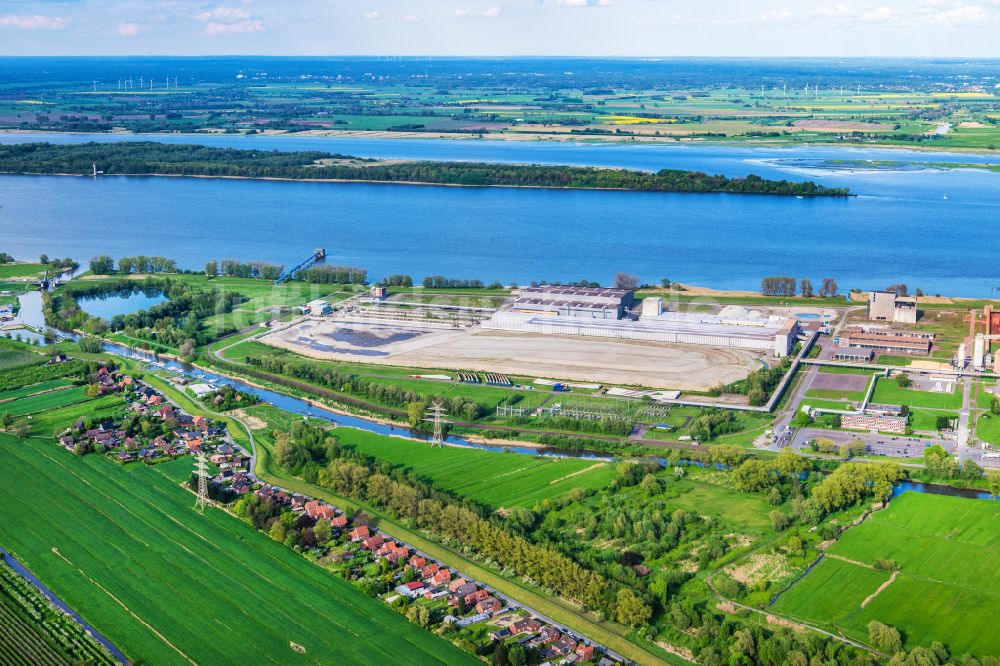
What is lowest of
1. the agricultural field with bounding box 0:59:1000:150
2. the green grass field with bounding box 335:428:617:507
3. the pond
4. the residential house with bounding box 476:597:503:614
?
the residential house with bounding box 476:597:503:614

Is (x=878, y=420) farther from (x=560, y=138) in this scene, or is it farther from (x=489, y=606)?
(x=560, y=138)

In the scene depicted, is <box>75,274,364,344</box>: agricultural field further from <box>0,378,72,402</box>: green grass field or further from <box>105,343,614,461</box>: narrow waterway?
<box>0,378,72,402</box>: green grass field

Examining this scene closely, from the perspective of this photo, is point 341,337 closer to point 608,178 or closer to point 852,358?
point 852,358

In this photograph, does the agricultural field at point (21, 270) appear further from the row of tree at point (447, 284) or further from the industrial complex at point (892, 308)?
the industrial complex at point (892, 308)

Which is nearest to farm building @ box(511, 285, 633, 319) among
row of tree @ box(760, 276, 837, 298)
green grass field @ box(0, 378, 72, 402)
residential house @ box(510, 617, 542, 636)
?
row of tree @ box(760, 276, 837, 298)

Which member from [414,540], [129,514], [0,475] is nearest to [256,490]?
[129,514]

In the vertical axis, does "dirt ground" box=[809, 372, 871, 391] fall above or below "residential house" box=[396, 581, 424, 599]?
above

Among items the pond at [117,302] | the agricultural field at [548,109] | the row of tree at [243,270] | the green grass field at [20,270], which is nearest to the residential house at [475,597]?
the pond at [117,302]

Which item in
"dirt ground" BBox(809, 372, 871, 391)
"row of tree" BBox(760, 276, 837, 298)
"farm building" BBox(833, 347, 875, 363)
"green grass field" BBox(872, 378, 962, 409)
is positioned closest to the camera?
"green grass field" BBox(872, 378, 962, 409)
